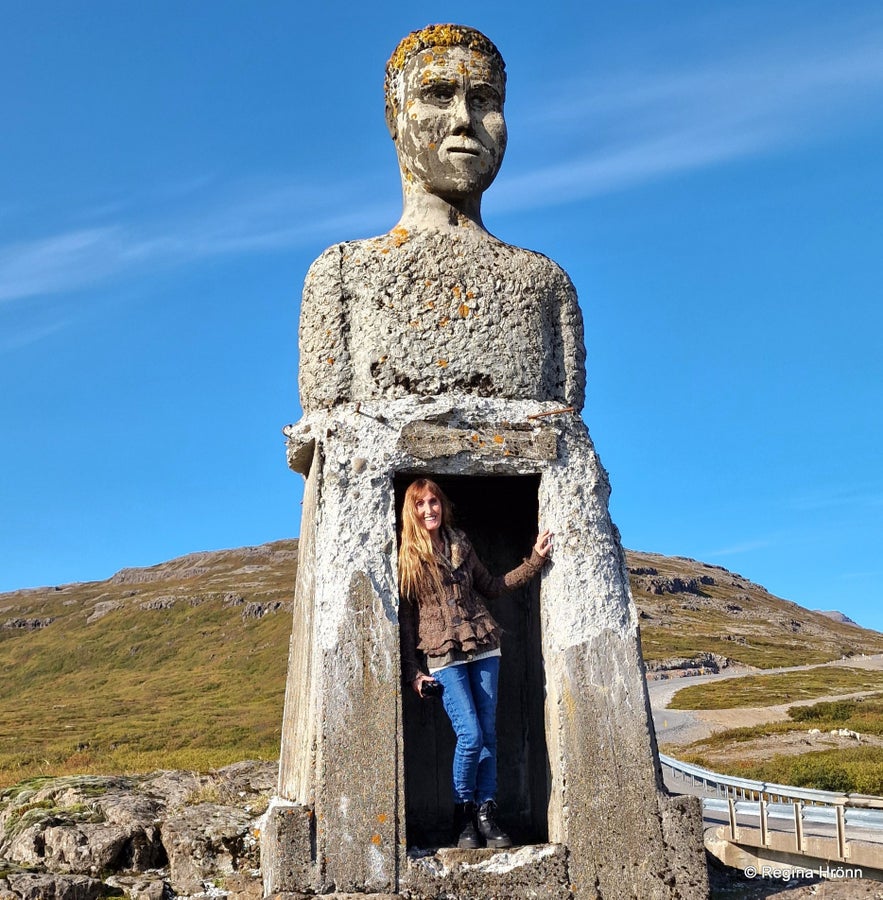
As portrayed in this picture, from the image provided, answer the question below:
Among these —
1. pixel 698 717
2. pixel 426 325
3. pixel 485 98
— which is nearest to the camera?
pixel 426 325

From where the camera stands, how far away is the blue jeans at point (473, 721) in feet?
19.4

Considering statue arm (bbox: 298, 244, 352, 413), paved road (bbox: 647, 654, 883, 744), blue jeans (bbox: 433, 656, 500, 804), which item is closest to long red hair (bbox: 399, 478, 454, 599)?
blue jeans (bbox: 433, 656, 500, 804)

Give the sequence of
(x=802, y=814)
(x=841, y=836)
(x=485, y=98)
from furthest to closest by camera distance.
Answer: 1. (x=802, y=814)
2. (x=841, y=836)
3. (x=485, y=98)

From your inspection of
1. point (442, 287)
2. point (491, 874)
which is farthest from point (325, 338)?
point (491, 874)

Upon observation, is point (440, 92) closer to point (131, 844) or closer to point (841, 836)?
point (131, 844)

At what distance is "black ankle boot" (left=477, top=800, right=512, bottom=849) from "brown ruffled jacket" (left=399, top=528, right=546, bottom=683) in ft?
2.70

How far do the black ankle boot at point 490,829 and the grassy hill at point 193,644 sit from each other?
20.1 metres

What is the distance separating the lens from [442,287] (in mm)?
6355

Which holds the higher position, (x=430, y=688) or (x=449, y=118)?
(x=449, y=118)

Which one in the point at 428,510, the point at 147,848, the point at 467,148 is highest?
the point at 467,148

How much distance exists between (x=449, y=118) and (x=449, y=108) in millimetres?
71

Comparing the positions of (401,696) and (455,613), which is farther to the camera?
(455,613)

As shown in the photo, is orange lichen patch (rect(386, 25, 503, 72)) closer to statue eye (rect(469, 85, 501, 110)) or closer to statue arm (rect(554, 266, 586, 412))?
statue eye (rect(469, 85, 501, 110))

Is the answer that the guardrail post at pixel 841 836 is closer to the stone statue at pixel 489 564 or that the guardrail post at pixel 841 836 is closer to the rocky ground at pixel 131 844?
the stone statue at pixel 489 564
